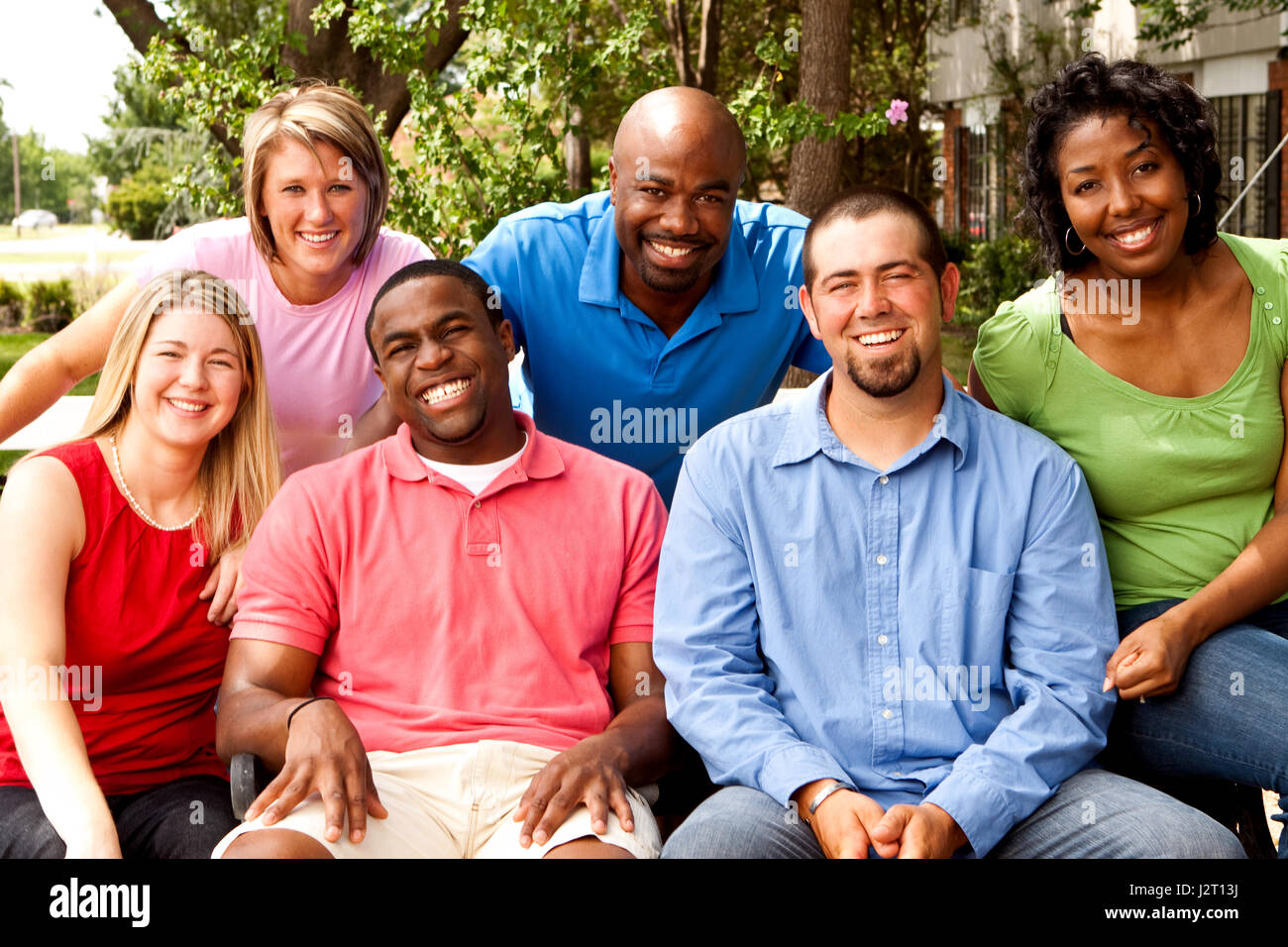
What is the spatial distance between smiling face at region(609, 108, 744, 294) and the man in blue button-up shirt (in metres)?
0.73

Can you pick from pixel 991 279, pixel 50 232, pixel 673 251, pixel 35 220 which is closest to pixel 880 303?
pixel 673 251

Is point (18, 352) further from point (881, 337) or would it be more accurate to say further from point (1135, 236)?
point (1135, 236)

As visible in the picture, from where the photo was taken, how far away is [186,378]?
3117mm

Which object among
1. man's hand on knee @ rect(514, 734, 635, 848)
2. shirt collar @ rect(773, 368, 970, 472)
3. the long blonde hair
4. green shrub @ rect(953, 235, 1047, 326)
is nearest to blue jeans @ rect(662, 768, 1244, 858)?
man's hand on knee @ rect(514, 734, 635, 848)

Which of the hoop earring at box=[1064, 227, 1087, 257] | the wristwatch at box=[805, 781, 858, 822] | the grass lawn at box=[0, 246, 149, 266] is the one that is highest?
the grass lawn at box=[0, 246, 149, 266]

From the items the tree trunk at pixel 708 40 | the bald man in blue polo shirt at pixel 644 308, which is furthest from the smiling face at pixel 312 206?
the tree trunk at pixel 708 40

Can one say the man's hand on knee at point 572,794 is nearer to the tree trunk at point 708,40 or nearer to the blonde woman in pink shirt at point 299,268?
the blonde woman in pink shirt at point 299,268

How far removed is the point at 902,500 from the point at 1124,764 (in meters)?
0.81

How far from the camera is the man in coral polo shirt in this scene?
2740 mm

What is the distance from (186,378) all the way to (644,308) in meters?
1.36

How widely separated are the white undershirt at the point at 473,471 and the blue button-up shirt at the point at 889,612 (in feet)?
1.47

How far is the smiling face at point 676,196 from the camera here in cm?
372

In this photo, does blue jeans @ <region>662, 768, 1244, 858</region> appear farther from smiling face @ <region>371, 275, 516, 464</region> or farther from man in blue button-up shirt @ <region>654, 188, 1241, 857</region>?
smiling face @ <region>371, 275, 516, 464</region>
